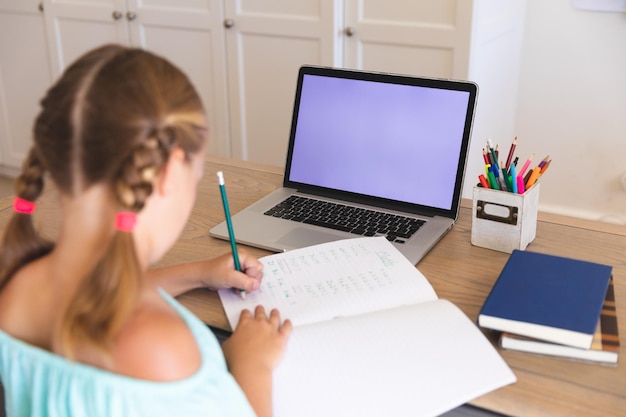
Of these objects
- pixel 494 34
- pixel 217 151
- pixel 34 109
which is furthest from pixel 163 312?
pixel 34 109

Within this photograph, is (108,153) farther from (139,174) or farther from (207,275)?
(207,275)

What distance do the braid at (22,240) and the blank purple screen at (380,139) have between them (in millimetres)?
625

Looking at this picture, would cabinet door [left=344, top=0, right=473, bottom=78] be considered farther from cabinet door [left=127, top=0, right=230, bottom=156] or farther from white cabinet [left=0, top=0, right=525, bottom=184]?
cabinet door [left=127, top=0, right=230, bottom=156]

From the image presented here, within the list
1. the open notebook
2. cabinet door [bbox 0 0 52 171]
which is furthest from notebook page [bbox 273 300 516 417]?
cabinet door [bbox 0 0 52 171]

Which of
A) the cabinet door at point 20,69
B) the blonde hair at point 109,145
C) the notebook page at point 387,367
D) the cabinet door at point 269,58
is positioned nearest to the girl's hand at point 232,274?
the notebook page at point 387,367

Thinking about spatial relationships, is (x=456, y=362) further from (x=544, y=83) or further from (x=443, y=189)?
(x=544, y=83)

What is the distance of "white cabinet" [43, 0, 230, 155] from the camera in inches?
107

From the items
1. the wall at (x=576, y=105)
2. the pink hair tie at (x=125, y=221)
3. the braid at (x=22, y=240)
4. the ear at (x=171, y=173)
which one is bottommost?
the wall at (x=576, y=105)

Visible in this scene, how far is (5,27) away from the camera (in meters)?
3.19

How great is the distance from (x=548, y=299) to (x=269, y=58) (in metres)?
1.87

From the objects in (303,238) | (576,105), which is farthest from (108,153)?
(576,105)

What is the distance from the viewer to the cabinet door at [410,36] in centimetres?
227

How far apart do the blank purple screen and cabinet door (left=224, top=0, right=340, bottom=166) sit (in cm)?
115

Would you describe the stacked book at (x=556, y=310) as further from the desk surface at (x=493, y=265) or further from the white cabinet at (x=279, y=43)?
the white cabinet at (x=279, y=43)
